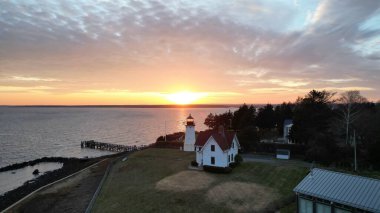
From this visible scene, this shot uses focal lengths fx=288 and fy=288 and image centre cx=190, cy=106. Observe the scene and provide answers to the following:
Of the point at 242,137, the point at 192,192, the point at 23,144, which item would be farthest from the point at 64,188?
the point at 23,144

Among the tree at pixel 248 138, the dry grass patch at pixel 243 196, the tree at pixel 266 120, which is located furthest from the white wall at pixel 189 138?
the tree at pixel 266 120

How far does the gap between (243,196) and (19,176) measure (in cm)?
4533

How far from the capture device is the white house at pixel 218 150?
4023 centimetres

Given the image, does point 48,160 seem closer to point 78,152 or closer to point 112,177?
point 78,152

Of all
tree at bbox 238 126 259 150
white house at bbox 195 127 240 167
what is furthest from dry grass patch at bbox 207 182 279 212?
tree at bbox 238 126 259 150

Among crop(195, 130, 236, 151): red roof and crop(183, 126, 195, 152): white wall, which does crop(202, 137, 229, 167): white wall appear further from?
crop(183, 126, 195, 152): white wall

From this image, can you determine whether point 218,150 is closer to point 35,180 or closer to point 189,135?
point 189,135

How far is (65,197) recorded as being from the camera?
1341 inches

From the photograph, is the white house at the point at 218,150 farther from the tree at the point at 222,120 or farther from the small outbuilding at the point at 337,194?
the tree at the point at 222,120

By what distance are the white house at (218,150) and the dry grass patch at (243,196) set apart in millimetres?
6554

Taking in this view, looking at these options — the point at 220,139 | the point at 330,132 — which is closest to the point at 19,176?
the point at 220,139

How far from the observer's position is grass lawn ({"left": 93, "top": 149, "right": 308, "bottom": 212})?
27562 mm

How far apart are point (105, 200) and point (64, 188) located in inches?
415

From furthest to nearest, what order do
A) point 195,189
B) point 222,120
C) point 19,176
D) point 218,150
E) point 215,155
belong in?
point 222,120
point 19,176
point 215,155
point 218,150
point 195,189
